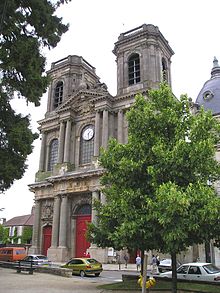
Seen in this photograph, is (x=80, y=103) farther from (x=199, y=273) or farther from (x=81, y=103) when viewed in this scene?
(x=199, y=273)

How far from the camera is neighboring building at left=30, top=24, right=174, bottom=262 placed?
31339 mm

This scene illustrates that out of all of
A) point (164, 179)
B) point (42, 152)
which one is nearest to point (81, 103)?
point (42, 152)

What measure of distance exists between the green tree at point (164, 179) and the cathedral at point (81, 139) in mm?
16765

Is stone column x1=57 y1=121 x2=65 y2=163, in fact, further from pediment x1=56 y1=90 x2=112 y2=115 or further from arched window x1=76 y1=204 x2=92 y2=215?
arched window x1=76 y1=204 x2=92 y2=215

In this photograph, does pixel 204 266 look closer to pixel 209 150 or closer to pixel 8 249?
pixel 209 150

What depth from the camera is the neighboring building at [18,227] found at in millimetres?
64812

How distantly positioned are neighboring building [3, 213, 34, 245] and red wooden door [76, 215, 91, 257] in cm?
3438

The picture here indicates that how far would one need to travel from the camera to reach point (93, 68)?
43781 millimetres

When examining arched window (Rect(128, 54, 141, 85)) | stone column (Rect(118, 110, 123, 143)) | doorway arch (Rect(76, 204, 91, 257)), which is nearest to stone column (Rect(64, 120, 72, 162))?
doorway arch (Rect(76, 204, 91, 257))

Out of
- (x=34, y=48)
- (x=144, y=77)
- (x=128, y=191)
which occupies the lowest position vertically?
(x=128, y=191)

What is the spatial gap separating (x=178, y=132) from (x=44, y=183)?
25.0m

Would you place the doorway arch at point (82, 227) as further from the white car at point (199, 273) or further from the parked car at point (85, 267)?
the white car at point (199, 273)

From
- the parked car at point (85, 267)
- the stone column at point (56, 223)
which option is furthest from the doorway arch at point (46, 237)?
the parked car at point (85, 267)

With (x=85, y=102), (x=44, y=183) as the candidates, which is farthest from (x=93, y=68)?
(x=44, y=183)
